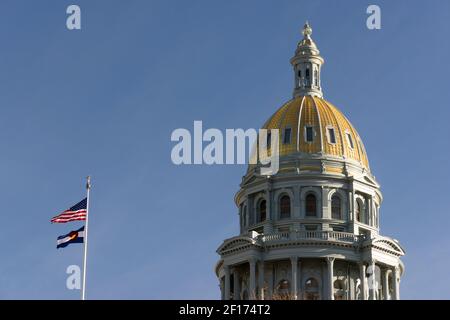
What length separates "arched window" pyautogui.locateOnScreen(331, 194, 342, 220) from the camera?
120125 mm

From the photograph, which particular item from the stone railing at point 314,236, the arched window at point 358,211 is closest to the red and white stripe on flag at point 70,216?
the stone railing at point 314,236

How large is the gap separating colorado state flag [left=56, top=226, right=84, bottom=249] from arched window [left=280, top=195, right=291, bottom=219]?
5074 cm

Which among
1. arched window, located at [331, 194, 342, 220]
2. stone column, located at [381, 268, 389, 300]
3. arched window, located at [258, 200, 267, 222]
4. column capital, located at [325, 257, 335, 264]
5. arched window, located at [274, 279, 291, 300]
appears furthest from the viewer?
arched window, located at [258, 200, 267, 222]

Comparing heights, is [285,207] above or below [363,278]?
above

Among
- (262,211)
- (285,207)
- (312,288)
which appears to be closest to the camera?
(312,288)

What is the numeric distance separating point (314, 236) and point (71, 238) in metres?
46.9

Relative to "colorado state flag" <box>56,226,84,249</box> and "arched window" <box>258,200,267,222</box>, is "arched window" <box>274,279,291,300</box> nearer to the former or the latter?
"arched window" <box>258,200,267,222</box>

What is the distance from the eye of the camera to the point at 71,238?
71188 mm

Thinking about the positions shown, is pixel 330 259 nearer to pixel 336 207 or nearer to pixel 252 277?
pixel 252 277

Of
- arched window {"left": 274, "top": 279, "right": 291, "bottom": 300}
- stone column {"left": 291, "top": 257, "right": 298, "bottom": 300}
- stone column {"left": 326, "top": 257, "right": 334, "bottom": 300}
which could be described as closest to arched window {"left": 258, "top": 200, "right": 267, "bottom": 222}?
arched window {"left": 274, "top": 279, "right": 291, "bottom": 300}

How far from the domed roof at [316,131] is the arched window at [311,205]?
4.67 m

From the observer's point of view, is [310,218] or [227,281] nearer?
[227,281]

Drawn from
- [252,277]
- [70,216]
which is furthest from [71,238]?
[252,277]
